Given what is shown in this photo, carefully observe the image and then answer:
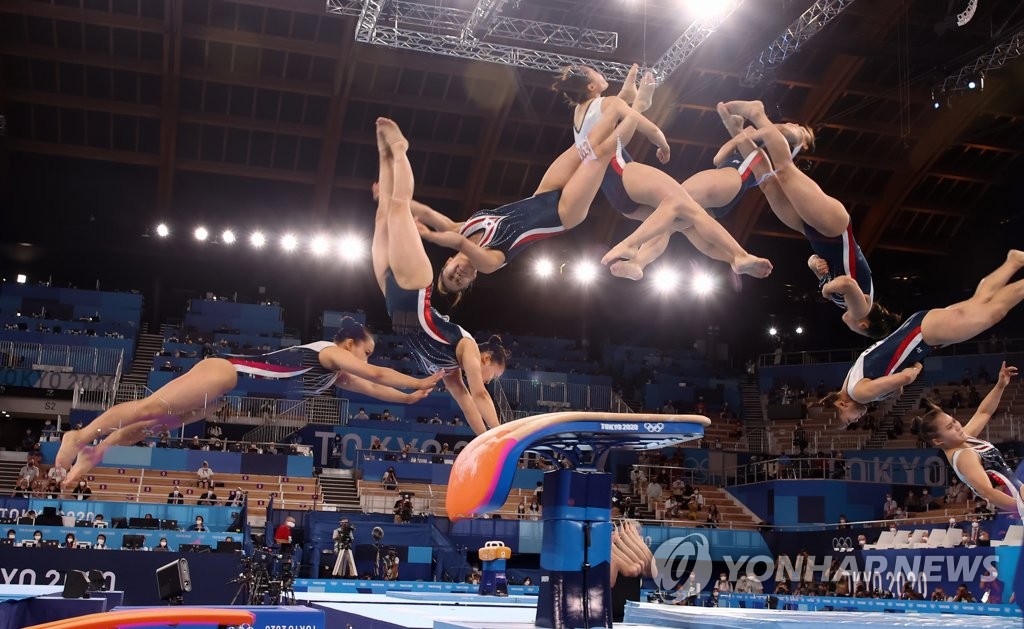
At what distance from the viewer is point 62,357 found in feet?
68.0

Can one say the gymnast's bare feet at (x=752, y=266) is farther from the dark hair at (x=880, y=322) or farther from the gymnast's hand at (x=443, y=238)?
the gymnast's hand at (x=443, y=238)

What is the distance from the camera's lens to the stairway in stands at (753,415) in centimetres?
2336

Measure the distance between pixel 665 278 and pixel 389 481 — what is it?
6342 mm

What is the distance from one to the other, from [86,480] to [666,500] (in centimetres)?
1122

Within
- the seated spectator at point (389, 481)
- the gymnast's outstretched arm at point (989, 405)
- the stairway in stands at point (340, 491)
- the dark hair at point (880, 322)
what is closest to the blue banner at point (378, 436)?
the stairway in stands at point (340, 491)

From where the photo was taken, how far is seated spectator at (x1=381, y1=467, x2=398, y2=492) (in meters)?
18.4

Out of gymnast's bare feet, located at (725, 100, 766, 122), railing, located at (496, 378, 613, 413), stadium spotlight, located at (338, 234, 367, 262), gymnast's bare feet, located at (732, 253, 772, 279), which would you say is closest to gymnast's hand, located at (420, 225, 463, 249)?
gymnast's bare feet, located at (732, 253, 772, 279)

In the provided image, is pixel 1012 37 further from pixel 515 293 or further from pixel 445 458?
pixel 445 458

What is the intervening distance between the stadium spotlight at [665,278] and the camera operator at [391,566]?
6.50m

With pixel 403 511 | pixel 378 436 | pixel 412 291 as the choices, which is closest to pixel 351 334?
pixel 412 291

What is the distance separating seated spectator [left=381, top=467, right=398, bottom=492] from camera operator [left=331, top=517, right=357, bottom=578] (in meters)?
3.00

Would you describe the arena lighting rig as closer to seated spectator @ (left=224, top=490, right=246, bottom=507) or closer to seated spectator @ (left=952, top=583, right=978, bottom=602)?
seated spectator @ (left=224, top=490, right=246, bottom=507)

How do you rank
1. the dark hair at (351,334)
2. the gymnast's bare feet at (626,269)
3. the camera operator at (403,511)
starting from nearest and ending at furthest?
the gymnast's bare feet at (626,269) → the dark hair at (351,334) → the camera operator at (403,511)

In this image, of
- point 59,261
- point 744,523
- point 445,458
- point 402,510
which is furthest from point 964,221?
point 59,261
